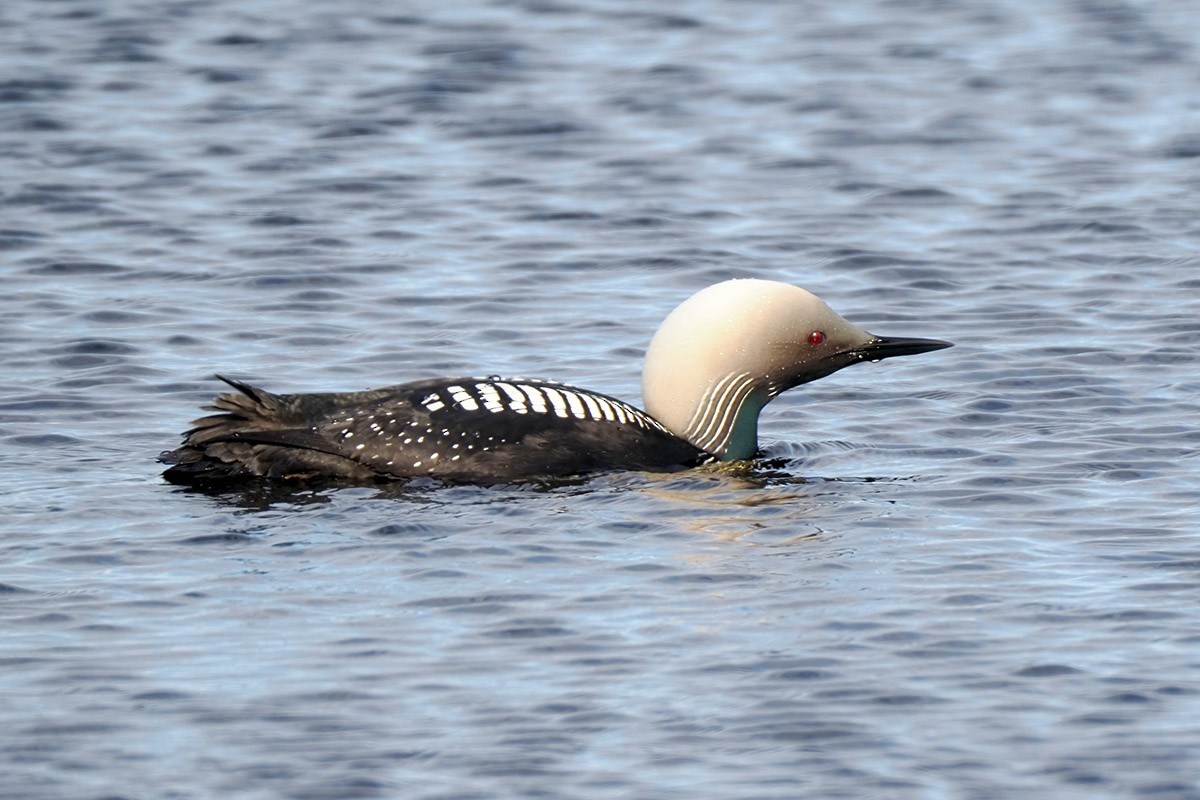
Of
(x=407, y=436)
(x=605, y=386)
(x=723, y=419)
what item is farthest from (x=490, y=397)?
(x=605, y=386)

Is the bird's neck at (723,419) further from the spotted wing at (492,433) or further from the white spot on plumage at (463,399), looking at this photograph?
the white spot on plumage at (463,399)

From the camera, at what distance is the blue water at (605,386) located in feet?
18.8

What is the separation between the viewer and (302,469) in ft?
25.2

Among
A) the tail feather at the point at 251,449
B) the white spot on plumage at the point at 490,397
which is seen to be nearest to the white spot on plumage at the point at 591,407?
the white spot on plumage at the point at 490,397

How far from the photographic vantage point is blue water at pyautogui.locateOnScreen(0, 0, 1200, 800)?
5734 mm

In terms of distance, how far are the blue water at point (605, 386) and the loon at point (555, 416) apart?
→ 15cm

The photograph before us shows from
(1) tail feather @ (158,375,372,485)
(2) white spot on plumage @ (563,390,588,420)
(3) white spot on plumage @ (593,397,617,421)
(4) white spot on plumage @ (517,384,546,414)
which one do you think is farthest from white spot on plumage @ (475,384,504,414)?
(1) tail feather @ (158,375,372,485)

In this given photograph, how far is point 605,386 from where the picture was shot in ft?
30.7

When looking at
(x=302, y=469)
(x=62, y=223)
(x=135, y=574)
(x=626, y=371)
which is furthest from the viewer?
(x=62, y=223)

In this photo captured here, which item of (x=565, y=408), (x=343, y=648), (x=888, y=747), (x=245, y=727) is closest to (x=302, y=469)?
(x=565, y=408)

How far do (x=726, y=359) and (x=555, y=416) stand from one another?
77cm

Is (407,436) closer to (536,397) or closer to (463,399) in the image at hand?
(463,399)

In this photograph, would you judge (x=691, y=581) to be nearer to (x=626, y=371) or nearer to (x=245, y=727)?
(x=245, y=727)

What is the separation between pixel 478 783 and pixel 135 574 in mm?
1858
